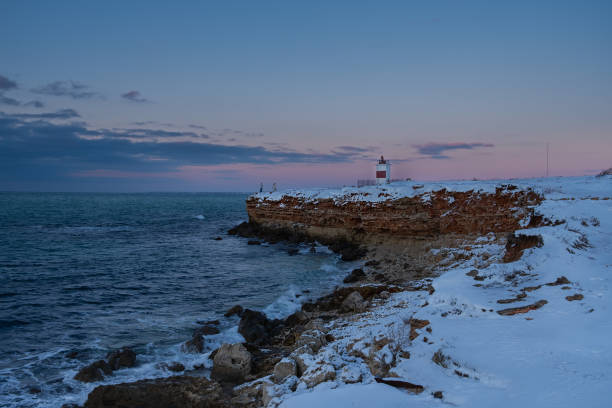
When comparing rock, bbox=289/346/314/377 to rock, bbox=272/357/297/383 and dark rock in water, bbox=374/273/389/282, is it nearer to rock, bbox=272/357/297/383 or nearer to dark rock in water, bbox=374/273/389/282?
rock, bbox=272/357/297/383

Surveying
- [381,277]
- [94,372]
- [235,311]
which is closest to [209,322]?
[235,311]

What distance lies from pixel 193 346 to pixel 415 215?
19.7 metres

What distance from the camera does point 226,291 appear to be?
18.5 meters

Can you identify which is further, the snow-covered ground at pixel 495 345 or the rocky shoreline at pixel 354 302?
the rocky shoreline at pixel 354 302

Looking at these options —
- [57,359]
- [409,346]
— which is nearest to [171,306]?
[57,359]

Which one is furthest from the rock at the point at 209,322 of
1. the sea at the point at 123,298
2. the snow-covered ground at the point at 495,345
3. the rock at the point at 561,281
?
the rock at the point at 561,281

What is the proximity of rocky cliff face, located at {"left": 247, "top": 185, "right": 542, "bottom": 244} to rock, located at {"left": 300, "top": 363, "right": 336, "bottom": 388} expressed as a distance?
14147 mm

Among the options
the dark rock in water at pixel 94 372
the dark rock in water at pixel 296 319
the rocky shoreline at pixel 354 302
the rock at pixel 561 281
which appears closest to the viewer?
the rocky shoreline at pixel 354 302

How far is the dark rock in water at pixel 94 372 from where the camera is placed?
946 cm

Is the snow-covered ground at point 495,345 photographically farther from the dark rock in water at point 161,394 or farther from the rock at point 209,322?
the rock at point 209,322

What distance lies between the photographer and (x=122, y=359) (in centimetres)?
1030

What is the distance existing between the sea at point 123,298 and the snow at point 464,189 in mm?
5788

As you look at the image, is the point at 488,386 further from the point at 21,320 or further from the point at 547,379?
the point at 21,320

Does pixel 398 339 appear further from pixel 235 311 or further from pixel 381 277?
pixel 381 277
